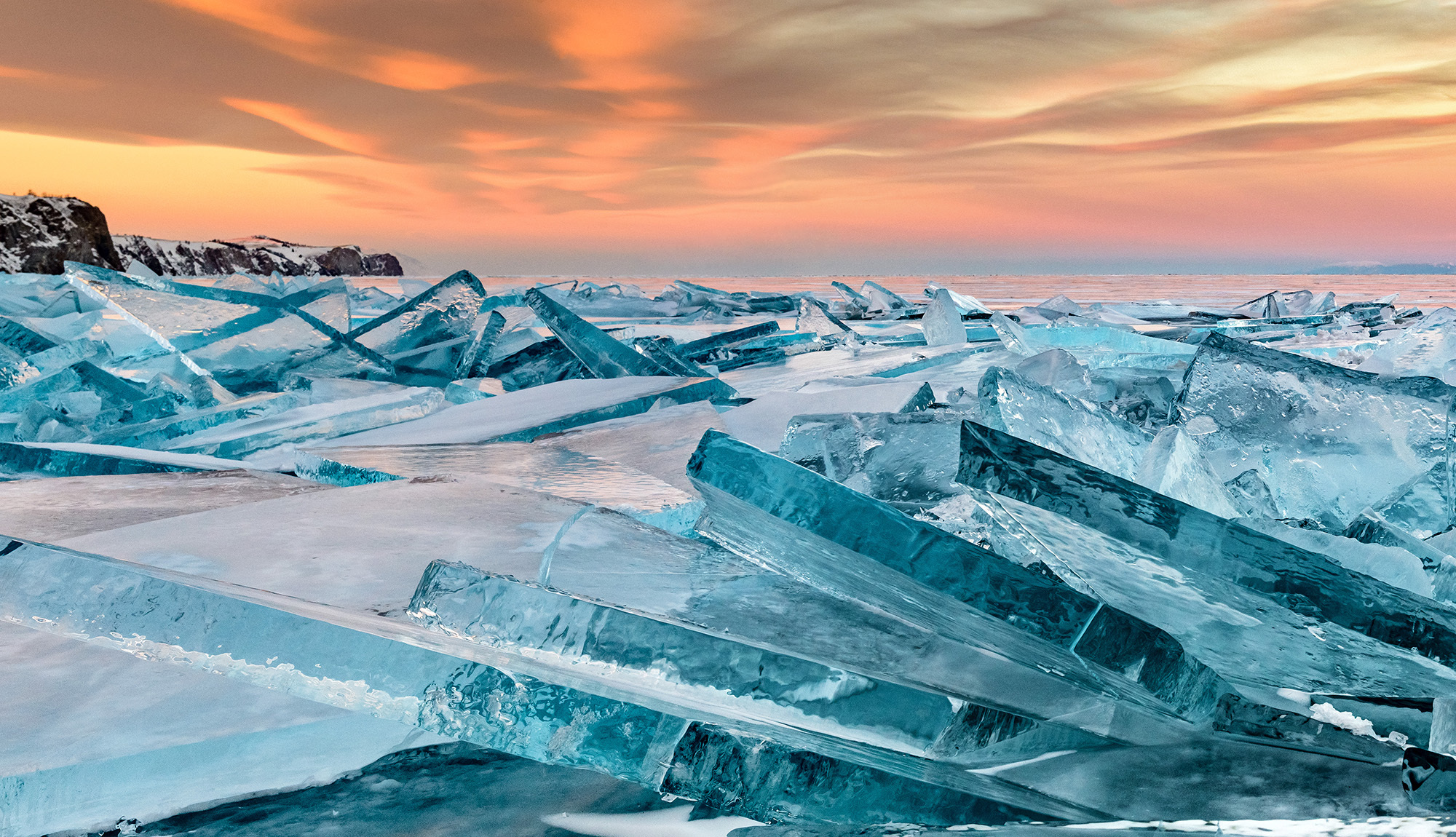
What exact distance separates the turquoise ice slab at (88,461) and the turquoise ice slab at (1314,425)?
5.42ft

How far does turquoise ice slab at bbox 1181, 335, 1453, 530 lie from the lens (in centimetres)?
118

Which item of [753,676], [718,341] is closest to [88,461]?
[753,676]

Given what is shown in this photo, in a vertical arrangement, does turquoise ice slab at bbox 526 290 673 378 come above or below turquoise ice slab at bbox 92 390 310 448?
above

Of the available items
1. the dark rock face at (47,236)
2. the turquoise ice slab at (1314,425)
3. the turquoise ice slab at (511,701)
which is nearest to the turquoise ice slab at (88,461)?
the turquoise ice slab at (511,701)

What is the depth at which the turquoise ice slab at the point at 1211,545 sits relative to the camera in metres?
0.55

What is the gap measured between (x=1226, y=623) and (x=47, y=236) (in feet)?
57.9

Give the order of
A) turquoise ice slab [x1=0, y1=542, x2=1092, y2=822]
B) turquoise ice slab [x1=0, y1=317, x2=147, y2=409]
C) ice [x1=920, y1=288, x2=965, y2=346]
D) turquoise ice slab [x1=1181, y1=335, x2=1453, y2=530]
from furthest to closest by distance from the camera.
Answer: ice [x1=920, y1=288, x2=965, y2=346] → turquoise ice slab [x1=0, y1=317, x2=147, y2=409] → turquoise ice slab [x1=1181, y1=335, x2=1453, y2=530] → turquoise ice slab [x1=0, y1=542, x2=1092, y2=822]

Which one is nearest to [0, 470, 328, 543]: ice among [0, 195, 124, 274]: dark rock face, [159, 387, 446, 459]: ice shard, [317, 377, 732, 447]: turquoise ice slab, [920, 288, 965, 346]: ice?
[317, 377, 732, 447]: turquoise ice slab

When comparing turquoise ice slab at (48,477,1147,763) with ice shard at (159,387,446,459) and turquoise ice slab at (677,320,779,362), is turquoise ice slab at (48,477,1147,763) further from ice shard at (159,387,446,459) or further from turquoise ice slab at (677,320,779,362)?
turquoise ice slab at (677,320,779,362)

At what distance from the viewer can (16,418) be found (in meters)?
2.20

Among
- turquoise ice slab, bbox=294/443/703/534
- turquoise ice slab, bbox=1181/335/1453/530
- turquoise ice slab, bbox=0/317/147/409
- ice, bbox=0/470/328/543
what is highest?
turquoise ice slab, bbox=1181/335/1453/530

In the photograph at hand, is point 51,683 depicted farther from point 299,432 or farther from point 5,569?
point 299,432

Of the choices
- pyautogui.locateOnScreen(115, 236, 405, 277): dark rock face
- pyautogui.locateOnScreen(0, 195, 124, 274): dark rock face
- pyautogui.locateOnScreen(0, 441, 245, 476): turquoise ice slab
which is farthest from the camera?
pyautogui.locateOnScreen(115, 236, 405, 277): dark rock face

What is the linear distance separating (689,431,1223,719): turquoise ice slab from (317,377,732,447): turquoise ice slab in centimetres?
107
